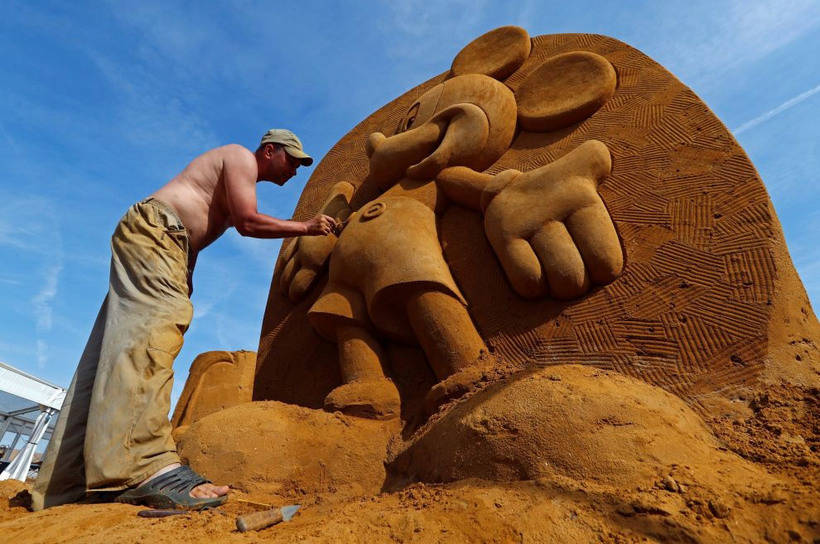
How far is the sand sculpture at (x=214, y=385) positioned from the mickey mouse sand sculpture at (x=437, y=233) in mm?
731

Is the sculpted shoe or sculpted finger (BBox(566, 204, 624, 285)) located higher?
sculpted finger (BBox(566, 204, 624, 285))

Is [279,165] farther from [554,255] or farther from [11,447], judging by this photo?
[11,447]

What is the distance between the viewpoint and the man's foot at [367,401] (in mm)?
2992

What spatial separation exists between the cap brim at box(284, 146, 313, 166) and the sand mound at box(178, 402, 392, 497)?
4.55ft

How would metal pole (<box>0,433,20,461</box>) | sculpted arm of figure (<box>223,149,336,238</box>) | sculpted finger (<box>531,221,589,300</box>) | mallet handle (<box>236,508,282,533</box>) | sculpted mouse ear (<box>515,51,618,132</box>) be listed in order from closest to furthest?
mallet handle (<box>236,508,282,533</box>), sculpted arm of figure (<box>223,149,336,238</box>), sculpted finger (<box>531,221,589,300</box>), sculpted mouse ear (<box>515,51,618,132</box>), metal pole (<box>0,433,20,461</box>)

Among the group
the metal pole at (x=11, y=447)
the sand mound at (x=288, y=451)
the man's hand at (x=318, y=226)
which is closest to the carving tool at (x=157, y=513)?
the sand mound at (x=288, y=451)

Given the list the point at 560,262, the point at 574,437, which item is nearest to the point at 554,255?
the point at 560,262

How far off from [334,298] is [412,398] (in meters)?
0.77

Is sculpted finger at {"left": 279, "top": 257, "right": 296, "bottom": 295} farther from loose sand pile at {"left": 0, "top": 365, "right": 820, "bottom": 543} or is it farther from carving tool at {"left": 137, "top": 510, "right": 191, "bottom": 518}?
carving tool at {"left": 137, "top": 510, "right": 191, "bottom": 518}

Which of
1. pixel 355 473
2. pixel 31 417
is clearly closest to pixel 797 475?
pixel 355 473

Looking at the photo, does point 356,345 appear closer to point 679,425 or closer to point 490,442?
point 490,442

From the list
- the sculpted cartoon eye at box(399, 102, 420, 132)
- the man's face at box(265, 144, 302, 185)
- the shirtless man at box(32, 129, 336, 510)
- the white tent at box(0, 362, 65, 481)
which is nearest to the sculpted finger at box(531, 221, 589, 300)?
the shirtless man at box(32, 129, 336, 510)

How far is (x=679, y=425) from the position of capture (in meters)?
1.97

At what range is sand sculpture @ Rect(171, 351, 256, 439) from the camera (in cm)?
408
